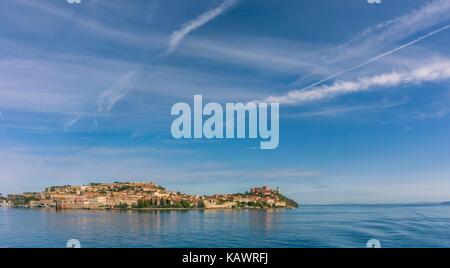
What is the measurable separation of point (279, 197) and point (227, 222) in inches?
133

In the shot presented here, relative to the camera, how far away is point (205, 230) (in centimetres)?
1225

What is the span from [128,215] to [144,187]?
4.64 m

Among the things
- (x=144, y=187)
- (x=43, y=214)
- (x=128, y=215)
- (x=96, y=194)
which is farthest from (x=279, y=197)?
(x=43, y=214)

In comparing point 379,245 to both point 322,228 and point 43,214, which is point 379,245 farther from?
point 43,214

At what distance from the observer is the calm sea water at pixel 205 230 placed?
10.0 metres

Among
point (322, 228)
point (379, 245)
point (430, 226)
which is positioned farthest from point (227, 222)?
point (379, 245)

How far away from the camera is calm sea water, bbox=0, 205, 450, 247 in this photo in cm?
1002

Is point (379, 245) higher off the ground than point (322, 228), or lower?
higher
